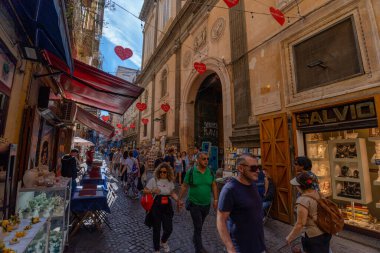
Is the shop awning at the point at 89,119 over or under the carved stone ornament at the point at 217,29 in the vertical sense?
under

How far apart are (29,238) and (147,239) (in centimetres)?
266

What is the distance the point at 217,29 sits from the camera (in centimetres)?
1049

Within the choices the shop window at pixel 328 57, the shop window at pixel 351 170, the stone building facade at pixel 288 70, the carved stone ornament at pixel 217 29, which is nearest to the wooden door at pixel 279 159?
the stone building facade at pixel 288 70

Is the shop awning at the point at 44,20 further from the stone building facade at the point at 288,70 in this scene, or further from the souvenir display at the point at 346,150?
the souvenir display at the point at 346,150

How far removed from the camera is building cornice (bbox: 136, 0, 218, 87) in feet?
39.8

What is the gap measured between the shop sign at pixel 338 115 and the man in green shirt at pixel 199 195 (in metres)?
3.65

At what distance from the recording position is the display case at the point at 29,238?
1.74 metres

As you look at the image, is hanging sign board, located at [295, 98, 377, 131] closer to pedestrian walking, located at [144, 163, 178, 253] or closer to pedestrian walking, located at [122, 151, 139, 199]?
pedestrian walking, located at [144, 163, 178, 253]

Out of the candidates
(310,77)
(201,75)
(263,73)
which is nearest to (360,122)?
(310,77)

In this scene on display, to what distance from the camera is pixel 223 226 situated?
195cm

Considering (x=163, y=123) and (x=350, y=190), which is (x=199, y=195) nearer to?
(x=350, y=190)

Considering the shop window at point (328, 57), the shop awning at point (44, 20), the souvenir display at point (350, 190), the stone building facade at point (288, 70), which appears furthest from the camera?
the souvenir display at point (350, 190)

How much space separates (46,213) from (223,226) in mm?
2658

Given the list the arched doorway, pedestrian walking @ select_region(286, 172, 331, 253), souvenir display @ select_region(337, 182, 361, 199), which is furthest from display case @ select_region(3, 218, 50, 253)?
the arched doorway
